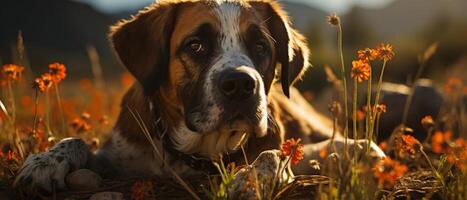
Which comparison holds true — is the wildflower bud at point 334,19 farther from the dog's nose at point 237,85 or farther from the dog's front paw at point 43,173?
the dog's front paw at point 43,173

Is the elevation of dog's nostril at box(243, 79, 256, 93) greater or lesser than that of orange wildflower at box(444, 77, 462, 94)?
greater

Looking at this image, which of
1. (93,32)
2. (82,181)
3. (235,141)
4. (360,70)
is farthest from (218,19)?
(93,32)

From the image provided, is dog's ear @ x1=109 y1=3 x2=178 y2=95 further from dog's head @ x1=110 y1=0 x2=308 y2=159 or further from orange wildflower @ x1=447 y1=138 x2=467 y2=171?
orange wildflower @ x1=447 y1=138 x2=467 y2=171

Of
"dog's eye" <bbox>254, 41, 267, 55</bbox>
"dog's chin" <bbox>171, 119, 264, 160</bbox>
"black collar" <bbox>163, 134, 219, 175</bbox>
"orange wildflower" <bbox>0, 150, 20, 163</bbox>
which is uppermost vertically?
"dog's eye" <bbox>254, 41, 267, 55</bbox>

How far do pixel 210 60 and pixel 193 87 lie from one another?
201 millimetres

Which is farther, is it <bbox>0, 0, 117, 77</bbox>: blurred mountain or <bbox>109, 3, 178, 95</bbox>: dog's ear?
→ <bbox>0, 0, 117, 77</bbox>: blurred mountain

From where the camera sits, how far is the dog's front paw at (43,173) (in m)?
3.28

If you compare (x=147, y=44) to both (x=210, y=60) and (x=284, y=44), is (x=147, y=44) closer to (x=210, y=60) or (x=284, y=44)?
(x=210, y=60)

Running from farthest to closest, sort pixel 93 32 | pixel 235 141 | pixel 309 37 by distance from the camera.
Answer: pixel 93 32 < pixel 309 37 < pixel 235 141

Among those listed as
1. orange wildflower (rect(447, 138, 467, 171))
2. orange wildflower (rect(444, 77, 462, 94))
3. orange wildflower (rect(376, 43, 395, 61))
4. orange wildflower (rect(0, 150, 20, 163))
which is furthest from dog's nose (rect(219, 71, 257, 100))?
orange wildflower (rect(444, 77, 462, 94))

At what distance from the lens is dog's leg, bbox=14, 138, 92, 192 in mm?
3291

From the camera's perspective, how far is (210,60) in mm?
3803

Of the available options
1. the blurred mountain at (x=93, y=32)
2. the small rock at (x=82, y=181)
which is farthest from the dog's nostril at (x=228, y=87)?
the blurred mountain at (x=93, y=32)

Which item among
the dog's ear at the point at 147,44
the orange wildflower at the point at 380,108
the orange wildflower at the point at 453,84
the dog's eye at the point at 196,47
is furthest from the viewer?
the orange wildflower at the point at 453,84
